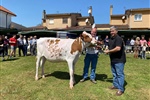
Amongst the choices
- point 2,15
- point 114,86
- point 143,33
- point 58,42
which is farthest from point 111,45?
point 2,15

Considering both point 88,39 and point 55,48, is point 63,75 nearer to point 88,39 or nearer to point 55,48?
point 55,48

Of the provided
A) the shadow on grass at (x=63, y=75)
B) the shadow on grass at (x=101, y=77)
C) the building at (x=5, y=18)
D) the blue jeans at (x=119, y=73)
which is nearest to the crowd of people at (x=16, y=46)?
the shadow on grass at (x=63, y=75)

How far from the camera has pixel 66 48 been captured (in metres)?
8.56

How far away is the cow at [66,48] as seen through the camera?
27.3ft

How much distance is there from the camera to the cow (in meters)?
8.34

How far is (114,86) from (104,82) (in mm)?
792

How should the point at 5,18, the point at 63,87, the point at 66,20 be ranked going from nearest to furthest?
the point at 63,87, the point at 66,20, the point at 5,18

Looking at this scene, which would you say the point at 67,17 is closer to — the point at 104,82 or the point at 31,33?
the point at 31,33

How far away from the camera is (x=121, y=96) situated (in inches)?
301

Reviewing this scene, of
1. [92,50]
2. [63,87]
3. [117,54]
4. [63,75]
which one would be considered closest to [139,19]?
[63,75]

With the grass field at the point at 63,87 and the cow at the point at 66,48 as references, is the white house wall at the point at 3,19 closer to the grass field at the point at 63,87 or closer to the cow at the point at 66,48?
the grass field at the point at 63,87

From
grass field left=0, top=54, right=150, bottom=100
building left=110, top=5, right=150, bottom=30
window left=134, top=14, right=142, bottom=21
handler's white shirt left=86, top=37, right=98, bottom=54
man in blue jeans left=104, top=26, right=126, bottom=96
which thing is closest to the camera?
man in blue jeans left=104, top=26, right=126, bottom=96

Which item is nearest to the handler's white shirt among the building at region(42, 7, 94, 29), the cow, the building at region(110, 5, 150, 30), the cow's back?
the cow

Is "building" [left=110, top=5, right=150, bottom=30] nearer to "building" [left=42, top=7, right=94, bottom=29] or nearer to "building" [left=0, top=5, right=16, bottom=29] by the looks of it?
"building" [left=42, top=7, right=94, bottom=29]
